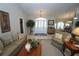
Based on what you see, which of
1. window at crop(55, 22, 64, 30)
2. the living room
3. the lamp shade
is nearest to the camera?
the lamp shade

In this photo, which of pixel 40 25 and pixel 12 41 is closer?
pixel 40 25

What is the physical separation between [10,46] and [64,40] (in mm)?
1129

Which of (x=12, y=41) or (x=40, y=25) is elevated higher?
(x=40, y=25)

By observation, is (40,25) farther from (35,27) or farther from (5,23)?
(5,23)

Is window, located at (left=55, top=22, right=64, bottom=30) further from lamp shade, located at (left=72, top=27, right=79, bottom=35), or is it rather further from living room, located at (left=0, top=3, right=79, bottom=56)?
lamp shade, located at (left=72, top=27, right=79, bottom=35)

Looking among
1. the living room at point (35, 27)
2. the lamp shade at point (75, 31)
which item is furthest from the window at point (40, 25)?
the lamp shade at point (75, 31)

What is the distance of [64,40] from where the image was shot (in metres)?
1.63

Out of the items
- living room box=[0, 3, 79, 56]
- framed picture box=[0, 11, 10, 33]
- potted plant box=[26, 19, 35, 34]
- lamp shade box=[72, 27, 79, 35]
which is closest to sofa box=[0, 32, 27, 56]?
living room box=[0, 3, 79, 56]

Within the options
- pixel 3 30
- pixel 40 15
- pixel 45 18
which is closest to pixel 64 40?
pixel 45 18

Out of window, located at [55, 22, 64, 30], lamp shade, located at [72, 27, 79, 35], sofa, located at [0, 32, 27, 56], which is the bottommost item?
sofa, located at [0, 32, 27, 56]

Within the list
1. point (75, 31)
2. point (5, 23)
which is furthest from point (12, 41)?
point (75, 31)

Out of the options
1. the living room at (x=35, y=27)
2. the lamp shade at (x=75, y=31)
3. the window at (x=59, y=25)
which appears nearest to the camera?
the lamp shade at (x=75, y=31)

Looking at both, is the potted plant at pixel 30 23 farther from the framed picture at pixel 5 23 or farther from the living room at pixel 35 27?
the framed picture at pixel 5 23

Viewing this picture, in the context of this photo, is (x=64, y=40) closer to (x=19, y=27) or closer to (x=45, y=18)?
(x=45, y=18)
